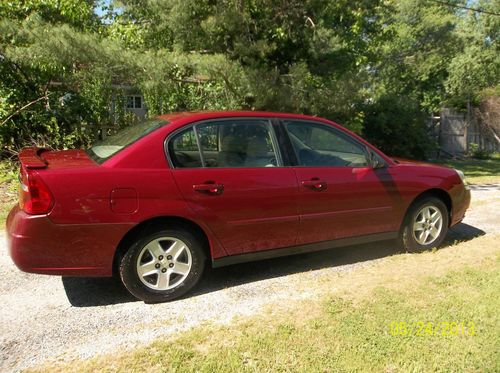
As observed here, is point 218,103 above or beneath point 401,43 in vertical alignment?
beneath

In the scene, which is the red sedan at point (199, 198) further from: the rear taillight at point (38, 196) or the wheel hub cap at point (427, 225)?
the wheel hub cap at point (427, 225)

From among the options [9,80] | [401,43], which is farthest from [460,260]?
[401,43]

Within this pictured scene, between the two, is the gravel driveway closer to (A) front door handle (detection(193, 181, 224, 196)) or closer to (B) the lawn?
(B) the lawn

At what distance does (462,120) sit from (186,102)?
38.9ft

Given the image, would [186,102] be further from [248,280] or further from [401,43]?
[401,43]

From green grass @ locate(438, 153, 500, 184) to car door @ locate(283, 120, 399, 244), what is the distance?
7.03 meters

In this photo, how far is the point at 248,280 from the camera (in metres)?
4.15

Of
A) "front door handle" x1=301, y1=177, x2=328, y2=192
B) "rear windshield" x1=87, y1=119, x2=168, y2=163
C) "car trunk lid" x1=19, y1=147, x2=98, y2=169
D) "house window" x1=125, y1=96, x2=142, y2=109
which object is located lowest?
"front door handle" x1=301, y1=177, x2=328, y2=192

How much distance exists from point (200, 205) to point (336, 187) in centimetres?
139

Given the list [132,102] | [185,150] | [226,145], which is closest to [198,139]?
[185,150]

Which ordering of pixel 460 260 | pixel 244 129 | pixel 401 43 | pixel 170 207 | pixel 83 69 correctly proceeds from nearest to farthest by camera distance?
pixel 170 207
pixel 244 129
pixel 460 260
pixel 83 69
pixel 401 43

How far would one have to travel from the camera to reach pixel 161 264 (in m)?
3.59
